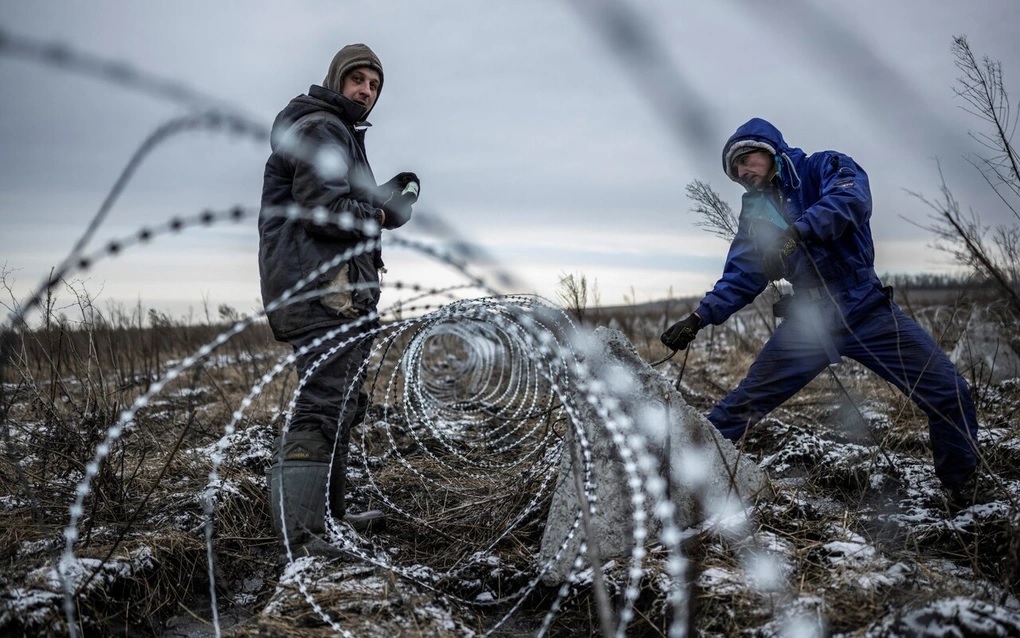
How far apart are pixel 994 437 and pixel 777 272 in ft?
6.58

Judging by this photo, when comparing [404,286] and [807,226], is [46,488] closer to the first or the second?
[404,286]

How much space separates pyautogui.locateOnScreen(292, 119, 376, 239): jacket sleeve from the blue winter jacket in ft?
5.34

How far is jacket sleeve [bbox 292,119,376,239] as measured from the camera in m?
3.04

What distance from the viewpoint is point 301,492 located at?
3109 mm

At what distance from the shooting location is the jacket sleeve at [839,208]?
3.30m

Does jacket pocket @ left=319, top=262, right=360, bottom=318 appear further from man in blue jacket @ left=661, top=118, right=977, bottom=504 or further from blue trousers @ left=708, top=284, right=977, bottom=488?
blue trousers @ left=708, top=284, right=977, bottom=488

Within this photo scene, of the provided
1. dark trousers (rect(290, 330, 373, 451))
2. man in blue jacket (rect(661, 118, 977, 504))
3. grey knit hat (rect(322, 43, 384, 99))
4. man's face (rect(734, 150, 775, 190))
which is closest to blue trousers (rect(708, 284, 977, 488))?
man in blue jacket (rect(661, 118, 977, 504))

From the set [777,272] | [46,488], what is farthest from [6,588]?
[777,272]

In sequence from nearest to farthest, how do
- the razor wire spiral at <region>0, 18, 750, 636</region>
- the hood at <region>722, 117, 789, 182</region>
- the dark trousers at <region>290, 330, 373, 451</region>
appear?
1. the razor wire spiral at <region>0, 18, 750, 636</region>
2. the dark trousers at <region>290, 330, 373, 451</region>
3. the hood at <region>722, 117, 789, 182</region>

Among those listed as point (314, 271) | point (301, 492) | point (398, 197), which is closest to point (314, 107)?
point (398, 197)

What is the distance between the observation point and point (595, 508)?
2.87m

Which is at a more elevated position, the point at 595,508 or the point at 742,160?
the point at 742,160

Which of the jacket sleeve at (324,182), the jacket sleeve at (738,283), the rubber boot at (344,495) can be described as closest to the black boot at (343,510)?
the rubber boot at (344,495)

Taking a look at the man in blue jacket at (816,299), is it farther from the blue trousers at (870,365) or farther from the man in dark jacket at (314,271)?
the man in dark jacket at (314,271)
